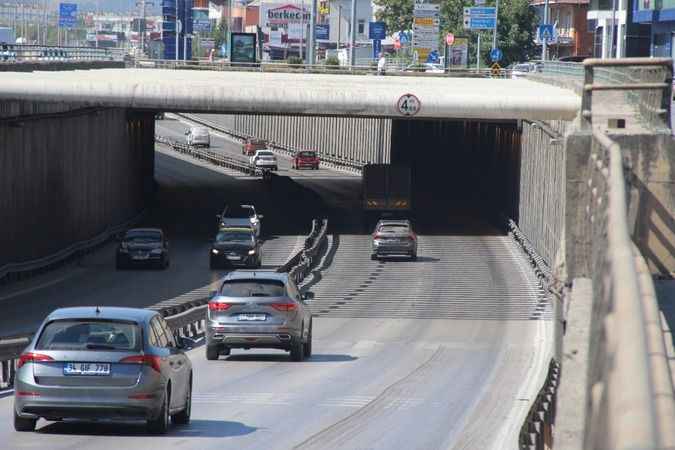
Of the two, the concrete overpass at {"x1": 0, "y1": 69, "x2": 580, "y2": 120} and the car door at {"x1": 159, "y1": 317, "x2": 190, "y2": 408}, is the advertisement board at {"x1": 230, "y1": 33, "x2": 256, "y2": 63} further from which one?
the car door at {"x1": 159, "y1": 317, "x2": 190, "y2": 408}

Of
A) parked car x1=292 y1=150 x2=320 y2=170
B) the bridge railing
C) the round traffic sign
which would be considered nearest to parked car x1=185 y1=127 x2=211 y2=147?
parked car x1=292 y1=150 x2=320 y2=170

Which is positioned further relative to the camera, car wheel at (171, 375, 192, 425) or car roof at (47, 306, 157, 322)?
car wheel at (171, 375, 192, 425)

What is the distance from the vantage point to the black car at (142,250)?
183 feet

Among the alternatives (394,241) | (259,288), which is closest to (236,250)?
(394,241)

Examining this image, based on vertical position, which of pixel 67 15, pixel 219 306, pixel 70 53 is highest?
pixel 67 15

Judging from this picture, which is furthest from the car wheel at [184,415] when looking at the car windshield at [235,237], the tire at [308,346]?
the car windshield at [235,237]

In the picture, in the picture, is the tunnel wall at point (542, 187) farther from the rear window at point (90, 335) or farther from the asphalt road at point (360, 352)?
the rear window at point (90, 335)

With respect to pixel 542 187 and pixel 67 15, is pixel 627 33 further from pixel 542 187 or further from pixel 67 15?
pixel 67 15

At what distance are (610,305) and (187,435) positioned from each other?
11.2 metres

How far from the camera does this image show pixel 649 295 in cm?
830

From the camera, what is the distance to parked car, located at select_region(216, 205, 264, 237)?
2414 inches

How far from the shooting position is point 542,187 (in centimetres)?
5341

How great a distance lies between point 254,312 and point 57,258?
29771mm

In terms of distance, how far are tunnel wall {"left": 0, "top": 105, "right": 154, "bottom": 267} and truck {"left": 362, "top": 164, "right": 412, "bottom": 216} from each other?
11970mm
